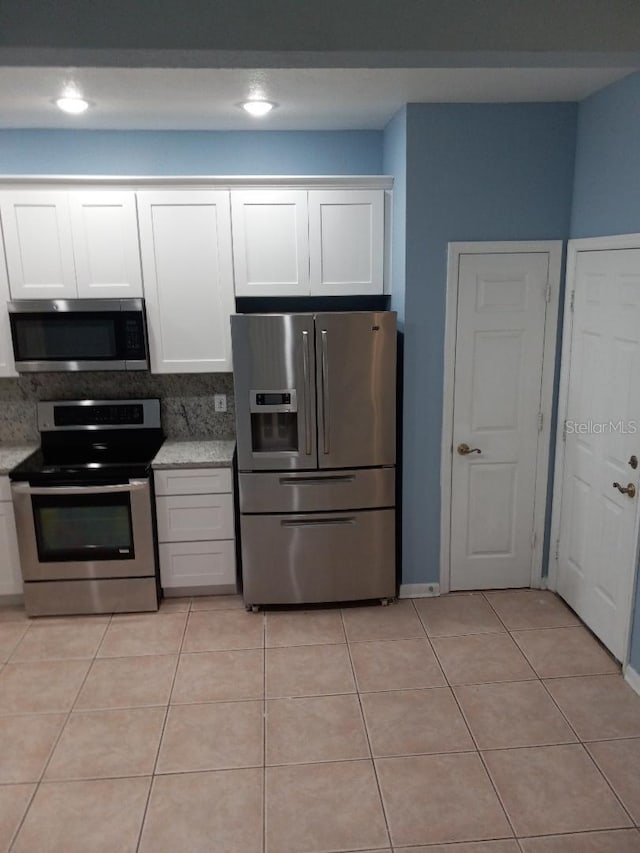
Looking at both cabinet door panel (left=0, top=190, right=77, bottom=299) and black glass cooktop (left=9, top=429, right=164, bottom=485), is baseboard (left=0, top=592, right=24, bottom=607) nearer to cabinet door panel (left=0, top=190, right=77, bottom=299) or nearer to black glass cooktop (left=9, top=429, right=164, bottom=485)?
black glass cooktop (left=9, top=429, right=164, bottom=485)

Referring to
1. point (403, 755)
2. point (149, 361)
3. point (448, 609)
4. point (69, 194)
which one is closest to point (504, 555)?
point (448, 609)

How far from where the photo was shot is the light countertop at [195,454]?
3.56m

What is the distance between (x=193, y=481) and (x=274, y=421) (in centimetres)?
60

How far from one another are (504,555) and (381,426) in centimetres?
111

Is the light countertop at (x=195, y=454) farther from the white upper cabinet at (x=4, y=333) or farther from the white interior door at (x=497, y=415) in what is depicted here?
the white interior door at (x=497, y=415)

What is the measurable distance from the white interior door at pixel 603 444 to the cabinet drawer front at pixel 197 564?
1.92 m

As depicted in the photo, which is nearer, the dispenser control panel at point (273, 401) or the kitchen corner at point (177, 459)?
the dispenser control panel at point (273, 401)

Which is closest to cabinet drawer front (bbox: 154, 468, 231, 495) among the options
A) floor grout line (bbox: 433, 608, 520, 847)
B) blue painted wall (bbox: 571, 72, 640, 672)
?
floor grout line (bbox: 433, 608, 520, 847)

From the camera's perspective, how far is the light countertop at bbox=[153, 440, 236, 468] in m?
3.56

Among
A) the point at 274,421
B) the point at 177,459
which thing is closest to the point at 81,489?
the point at 177,459

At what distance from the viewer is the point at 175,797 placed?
234cm

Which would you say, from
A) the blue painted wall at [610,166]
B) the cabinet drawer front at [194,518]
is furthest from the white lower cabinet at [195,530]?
the blue painted wall at [610,166]

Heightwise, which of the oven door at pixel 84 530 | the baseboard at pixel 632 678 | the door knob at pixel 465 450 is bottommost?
the baseboard at pixel 632 678

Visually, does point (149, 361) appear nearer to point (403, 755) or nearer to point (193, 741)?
point (193, 741)
